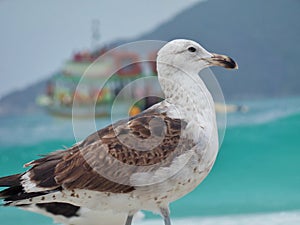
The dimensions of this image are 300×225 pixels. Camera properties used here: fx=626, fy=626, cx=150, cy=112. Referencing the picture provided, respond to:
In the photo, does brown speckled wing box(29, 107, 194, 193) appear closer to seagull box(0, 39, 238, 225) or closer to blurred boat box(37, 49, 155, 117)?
seagull box(0, 39, 238, 225)

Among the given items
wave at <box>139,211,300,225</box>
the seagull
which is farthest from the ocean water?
the seagull

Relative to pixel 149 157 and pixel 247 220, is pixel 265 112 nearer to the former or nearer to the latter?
pixel 247 220

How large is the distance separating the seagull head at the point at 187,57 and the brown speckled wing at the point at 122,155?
0.10 metres

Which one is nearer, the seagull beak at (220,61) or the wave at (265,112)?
the seagull beak at (220,61)

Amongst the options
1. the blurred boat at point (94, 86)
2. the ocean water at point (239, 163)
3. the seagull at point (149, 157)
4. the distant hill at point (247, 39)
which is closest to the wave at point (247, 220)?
the ocean water at point (239, 163)

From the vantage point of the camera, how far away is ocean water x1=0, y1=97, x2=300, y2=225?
206cm

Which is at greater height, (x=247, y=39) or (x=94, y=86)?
(x=247, y=39)

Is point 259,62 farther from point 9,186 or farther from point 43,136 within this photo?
point 9,186

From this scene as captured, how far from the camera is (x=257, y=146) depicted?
2.77 meters

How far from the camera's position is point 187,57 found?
1.13 metres

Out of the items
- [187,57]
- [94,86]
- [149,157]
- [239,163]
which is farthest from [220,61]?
[239,163]

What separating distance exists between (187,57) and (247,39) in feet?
6.34

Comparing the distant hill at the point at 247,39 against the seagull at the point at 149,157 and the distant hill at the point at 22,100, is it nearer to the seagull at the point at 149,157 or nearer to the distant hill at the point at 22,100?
the distant hill at the point at 22,100

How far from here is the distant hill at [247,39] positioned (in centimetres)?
287
